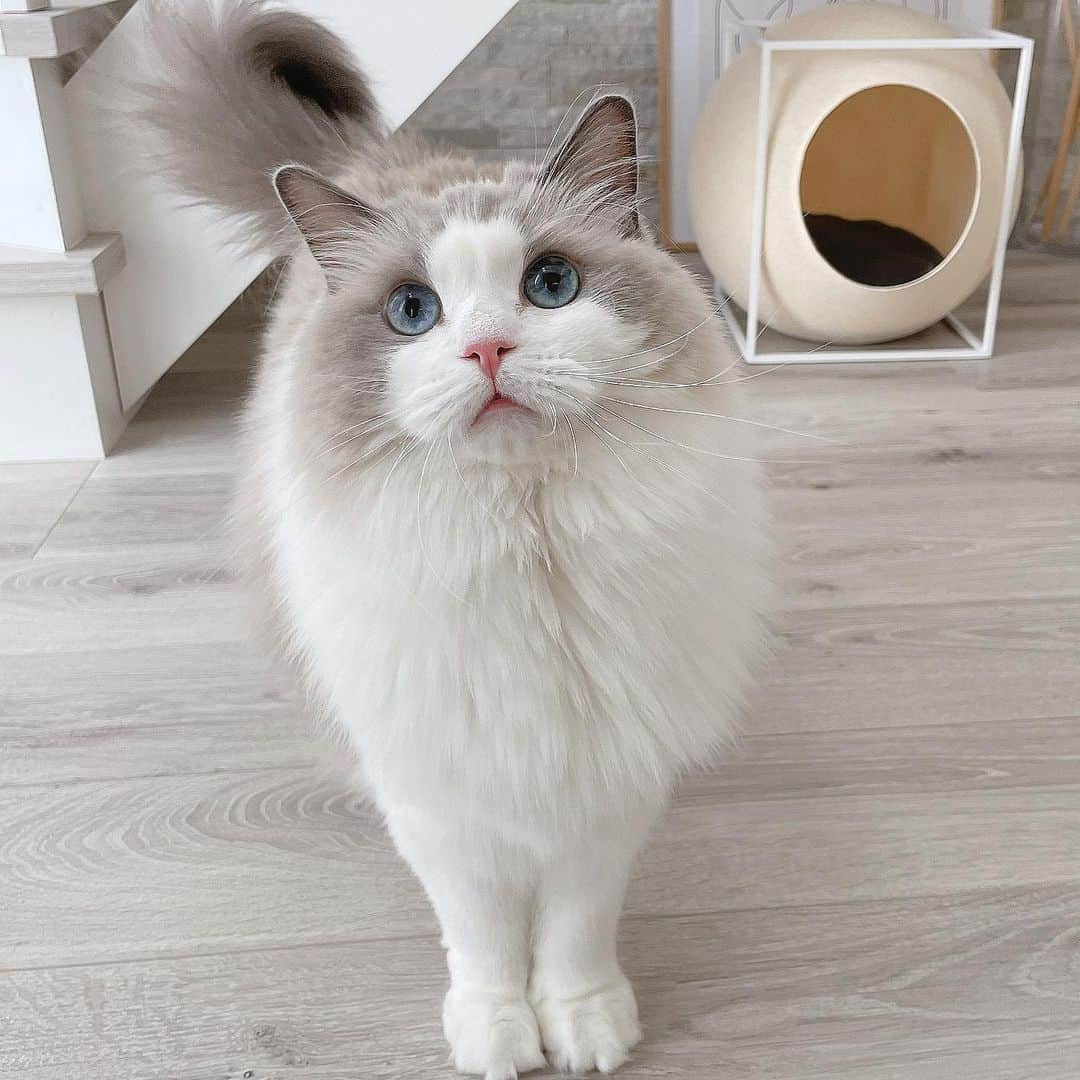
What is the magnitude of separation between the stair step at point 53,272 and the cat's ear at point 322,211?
118 centimetres

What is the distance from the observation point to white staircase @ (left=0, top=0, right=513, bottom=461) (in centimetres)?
186

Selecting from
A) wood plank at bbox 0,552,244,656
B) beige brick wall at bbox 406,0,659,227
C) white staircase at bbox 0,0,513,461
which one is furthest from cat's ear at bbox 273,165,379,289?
beige brick wall at bbox 406,0,659,227

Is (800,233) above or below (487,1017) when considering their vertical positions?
above

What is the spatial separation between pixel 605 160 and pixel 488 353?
24cm

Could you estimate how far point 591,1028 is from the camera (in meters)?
0.97

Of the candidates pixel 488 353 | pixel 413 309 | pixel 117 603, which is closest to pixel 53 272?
pixel 117 603

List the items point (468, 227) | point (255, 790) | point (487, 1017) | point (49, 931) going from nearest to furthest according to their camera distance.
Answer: point (468, 227) → point (487, 1017) → point (49, 931) → point (255, 790)

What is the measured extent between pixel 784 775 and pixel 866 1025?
0.34m

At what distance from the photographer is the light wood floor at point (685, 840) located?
39.3 inches

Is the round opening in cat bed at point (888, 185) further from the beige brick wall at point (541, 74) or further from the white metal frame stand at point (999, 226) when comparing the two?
the beige brick wall at point (541, 74)

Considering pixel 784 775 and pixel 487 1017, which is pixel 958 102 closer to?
pixel 784 775

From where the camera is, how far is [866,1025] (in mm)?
999

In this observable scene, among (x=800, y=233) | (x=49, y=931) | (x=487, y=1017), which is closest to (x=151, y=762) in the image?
(x=49, y=931)

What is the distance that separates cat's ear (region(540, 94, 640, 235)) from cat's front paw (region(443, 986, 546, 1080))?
679mm
